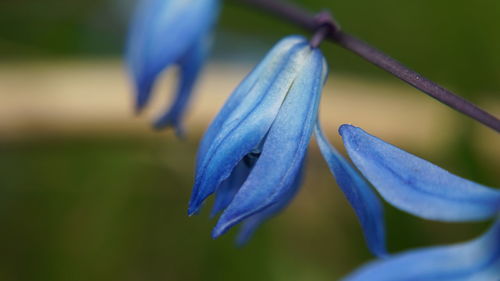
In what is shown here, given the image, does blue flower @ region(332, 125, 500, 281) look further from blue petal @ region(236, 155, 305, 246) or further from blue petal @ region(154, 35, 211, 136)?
blue petal @ region(154, 35, 211, 136)

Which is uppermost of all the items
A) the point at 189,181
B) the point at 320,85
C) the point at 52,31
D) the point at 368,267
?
the point at 52,31

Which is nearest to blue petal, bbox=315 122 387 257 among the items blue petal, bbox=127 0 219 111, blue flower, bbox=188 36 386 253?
blue flower, bbox=188 36 386 253

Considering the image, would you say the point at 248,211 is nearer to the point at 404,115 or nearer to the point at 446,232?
the point at 446,232

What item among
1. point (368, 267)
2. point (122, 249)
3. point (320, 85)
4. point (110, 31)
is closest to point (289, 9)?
point (320, 85)

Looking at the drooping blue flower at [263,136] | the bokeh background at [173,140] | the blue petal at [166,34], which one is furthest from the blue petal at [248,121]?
the bokeh background at [173,140]

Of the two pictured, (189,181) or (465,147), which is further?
(189,181)

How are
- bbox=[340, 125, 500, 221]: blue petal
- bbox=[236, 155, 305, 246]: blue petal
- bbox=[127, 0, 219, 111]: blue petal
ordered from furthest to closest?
1. bbox=[127, 0, 219, 111]: blue petal
2. bbox=[236, 155, 305, 246]: blue petal
3. bbox=[340, 125, 500, 221]: blue petal

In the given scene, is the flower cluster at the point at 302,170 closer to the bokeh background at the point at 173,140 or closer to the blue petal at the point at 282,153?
the blue petal at the point at 282,153
